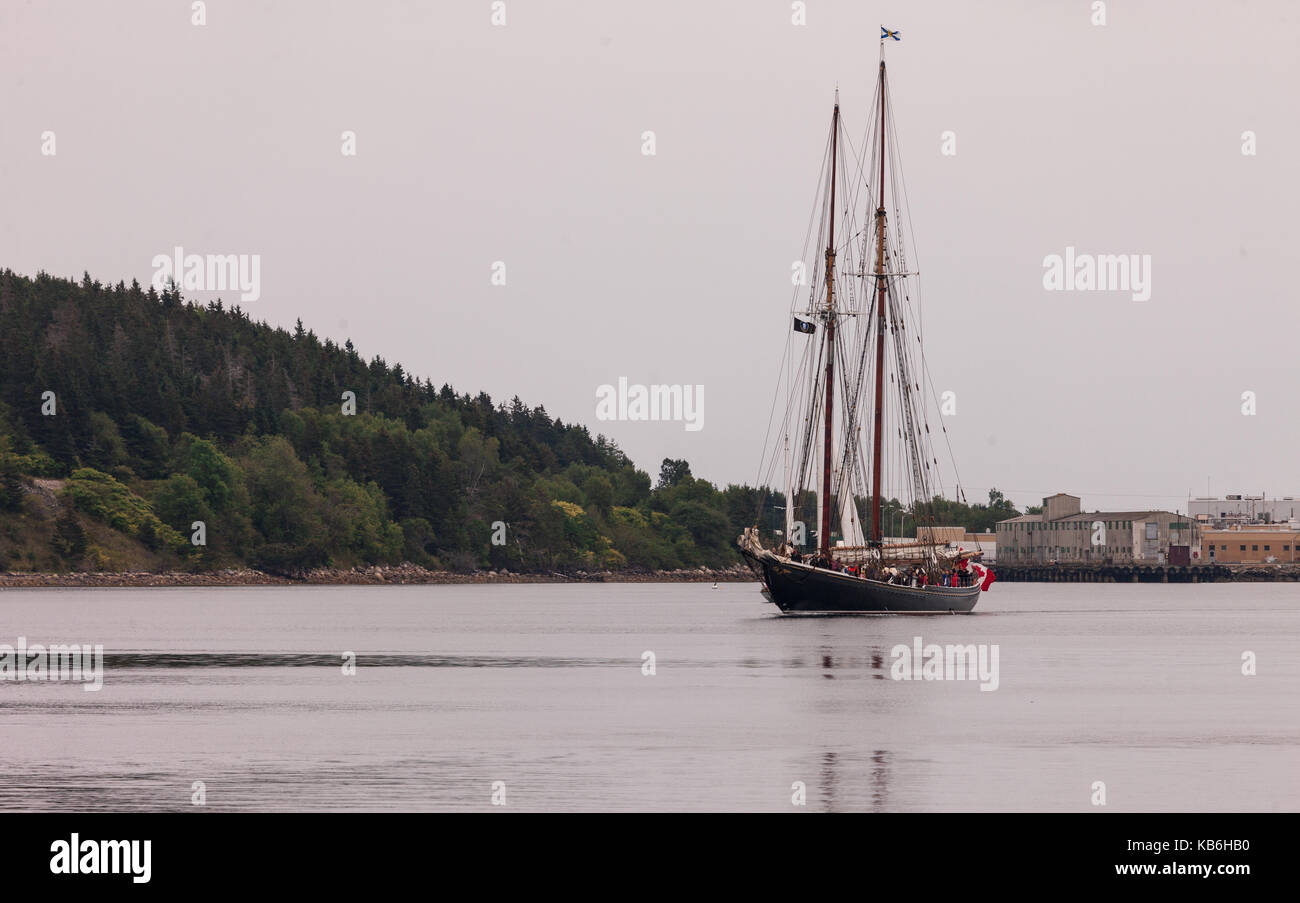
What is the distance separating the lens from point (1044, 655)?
9850 centimetres

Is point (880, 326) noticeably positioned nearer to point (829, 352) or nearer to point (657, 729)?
point (829, 352)

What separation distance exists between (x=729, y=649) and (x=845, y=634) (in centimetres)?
1511

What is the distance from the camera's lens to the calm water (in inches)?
1585

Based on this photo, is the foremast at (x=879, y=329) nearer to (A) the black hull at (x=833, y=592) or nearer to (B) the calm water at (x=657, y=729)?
(A) the black hull at (x=833, y=592)

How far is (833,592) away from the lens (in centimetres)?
13875

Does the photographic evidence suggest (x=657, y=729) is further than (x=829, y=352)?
No

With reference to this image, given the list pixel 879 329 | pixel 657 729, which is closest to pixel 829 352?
pixel 879 329

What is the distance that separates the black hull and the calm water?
25087 mm

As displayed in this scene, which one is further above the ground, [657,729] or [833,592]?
[833,592]

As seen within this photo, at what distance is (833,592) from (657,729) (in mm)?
85359

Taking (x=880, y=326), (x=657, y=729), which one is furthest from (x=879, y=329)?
(x=657, y=729)

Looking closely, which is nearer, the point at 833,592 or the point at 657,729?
the point at 657,729
